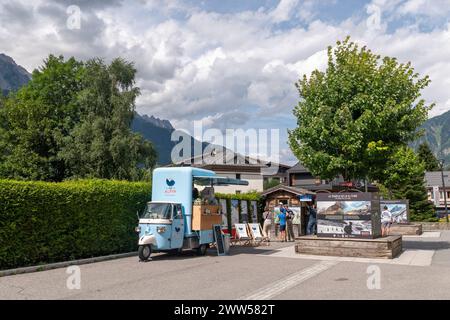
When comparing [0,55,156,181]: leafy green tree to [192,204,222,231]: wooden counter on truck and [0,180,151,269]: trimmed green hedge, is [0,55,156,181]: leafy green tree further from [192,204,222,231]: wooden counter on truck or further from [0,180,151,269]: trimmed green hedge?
[192,204,222,231]: wooden counter on truck

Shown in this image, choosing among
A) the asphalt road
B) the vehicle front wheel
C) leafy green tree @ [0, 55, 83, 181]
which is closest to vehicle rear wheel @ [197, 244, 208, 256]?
the asphalt road

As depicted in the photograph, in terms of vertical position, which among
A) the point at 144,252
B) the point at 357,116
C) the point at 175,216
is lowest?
the point at 144,252

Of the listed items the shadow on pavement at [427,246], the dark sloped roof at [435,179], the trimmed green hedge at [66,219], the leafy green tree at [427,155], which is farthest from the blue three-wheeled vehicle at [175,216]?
the dark sloped roof at [435,179]

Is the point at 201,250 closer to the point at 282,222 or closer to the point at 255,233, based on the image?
the point at 255,233

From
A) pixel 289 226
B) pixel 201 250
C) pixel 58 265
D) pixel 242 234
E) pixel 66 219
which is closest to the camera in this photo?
pixel 58 265

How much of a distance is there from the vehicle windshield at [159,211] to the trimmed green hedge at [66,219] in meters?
1.75

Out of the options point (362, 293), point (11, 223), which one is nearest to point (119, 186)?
point (11, 223)

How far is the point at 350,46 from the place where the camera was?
19.1 metres

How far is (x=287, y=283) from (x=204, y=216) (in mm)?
6608

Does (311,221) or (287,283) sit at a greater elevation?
(311,221)

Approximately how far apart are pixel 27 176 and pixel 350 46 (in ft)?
99.0

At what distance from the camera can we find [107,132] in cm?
3900

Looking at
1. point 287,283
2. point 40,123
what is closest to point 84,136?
point 40,123

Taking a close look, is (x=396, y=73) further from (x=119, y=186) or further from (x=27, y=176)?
(x=27, y=176)
